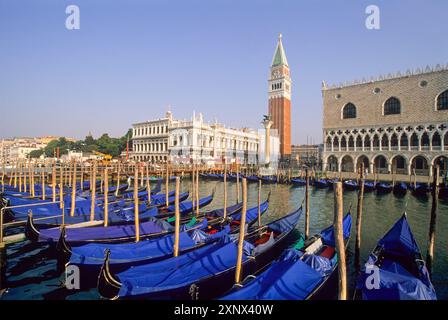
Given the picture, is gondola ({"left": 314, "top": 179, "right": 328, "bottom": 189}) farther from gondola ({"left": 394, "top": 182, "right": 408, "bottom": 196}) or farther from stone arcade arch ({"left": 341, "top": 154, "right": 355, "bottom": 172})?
stone arcade arch ({"left": 341, "top": 154, "right": 355, "bottom": 172})

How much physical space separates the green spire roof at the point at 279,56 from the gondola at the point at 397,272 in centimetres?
5312

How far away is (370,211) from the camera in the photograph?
15.7 metres

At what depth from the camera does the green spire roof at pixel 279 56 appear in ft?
183

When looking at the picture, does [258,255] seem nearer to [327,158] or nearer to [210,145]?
[327,158]

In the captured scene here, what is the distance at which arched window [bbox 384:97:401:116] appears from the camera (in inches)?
1237

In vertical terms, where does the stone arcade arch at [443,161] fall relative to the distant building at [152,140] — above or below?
below

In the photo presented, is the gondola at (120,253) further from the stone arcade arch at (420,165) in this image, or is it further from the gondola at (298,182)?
the stone arcade arch at (420,165)

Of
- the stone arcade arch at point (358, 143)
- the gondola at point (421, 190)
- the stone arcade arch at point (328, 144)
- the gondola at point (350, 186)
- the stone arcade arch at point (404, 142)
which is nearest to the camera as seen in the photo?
the gondola at point (421, 190)

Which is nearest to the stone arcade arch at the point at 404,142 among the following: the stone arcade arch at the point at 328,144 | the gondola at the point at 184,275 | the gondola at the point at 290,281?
the stone arcade arch at the point at 328,144

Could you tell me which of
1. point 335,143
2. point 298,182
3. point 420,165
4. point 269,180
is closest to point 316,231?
point 298,182

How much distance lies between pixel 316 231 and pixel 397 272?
571 centimetres

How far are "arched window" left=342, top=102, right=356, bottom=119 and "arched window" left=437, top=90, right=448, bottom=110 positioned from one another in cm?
863
